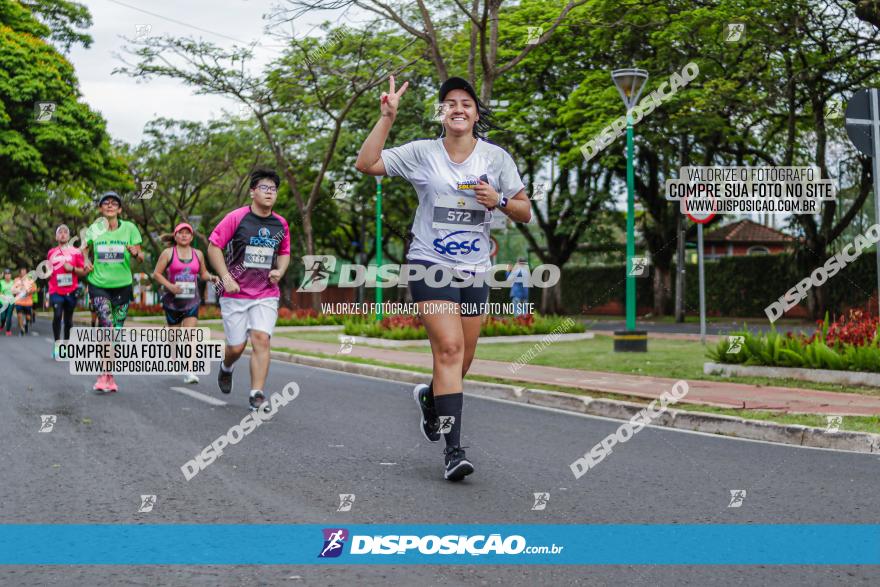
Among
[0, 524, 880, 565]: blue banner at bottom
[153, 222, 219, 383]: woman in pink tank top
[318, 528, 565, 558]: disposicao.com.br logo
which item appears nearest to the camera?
[0, 524, 880, 565]: blue banner at bottom

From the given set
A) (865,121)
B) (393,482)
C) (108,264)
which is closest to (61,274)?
(108,264)

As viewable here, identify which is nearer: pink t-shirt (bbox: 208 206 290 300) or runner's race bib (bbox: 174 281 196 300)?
pink t-shirt (bbox: 208 206 290 300)

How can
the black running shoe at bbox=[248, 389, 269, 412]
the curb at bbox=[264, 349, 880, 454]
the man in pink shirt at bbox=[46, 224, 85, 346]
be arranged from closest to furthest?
1. the curb at bbox=[264, 349, 880, 454]
2. the black running shoe at bbox=[248, 389, 269, 412]
3. the man in pink shirt at bbox=[46, 224, 85, 346]

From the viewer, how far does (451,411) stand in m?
5.12

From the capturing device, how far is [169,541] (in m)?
3.97

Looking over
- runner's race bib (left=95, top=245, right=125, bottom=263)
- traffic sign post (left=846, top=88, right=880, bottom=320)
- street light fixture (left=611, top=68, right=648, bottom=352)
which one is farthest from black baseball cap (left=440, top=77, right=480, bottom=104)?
street light fixture (left=611, top=68, right=648, bottom=352)

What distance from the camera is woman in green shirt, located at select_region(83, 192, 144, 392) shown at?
9641mm

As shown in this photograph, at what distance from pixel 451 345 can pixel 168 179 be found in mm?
37662

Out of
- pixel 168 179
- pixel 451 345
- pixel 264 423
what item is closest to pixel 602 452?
pixel 451 345

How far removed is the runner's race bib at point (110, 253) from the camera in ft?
31.7

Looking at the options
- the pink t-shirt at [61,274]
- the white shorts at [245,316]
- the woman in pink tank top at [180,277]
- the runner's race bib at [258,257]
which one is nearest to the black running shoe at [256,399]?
the white shorts at [245,316]

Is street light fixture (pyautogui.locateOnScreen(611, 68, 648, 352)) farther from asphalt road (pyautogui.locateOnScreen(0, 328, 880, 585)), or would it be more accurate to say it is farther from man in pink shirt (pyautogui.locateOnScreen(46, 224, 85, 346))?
man in pink shirt (pyautogui.locateOnScreen(46, 224, 85, 346))

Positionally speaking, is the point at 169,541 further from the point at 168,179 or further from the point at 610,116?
the point at 168,179

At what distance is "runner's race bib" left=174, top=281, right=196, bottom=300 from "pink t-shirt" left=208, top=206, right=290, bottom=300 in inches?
81.5
